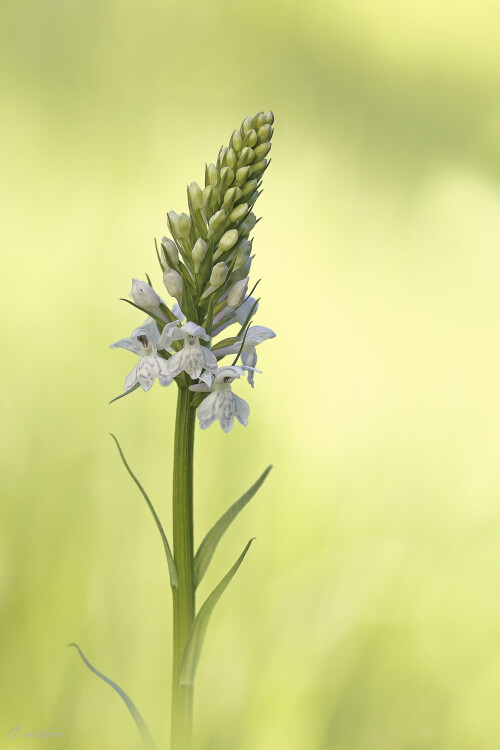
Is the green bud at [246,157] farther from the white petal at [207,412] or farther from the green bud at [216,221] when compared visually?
the white petal at [207,412]

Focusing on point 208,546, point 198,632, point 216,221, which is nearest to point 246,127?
point 216,221

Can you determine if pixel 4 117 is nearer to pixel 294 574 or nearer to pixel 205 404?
pixel 205 404

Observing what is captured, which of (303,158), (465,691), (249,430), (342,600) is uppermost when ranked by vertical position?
(303,158)

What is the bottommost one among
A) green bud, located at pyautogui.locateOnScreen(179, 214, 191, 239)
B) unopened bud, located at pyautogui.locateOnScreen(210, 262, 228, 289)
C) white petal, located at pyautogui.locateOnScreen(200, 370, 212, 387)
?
white petal, located at pyautogui.locateOnScreen(200, 370, 212, 387)

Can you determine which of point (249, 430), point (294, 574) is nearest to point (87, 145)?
point (249, 430)

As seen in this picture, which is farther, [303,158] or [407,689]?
[303,158]

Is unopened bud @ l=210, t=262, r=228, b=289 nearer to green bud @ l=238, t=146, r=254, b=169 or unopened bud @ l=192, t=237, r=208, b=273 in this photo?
unopened bud @ l=192, t=237, r=208, b=273

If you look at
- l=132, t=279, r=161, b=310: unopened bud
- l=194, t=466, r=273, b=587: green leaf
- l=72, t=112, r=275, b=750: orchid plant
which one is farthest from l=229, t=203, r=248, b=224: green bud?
l=194, t=466, r=273, b=587: green leaf

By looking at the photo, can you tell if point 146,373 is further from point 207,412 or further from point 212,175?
point 212,175
